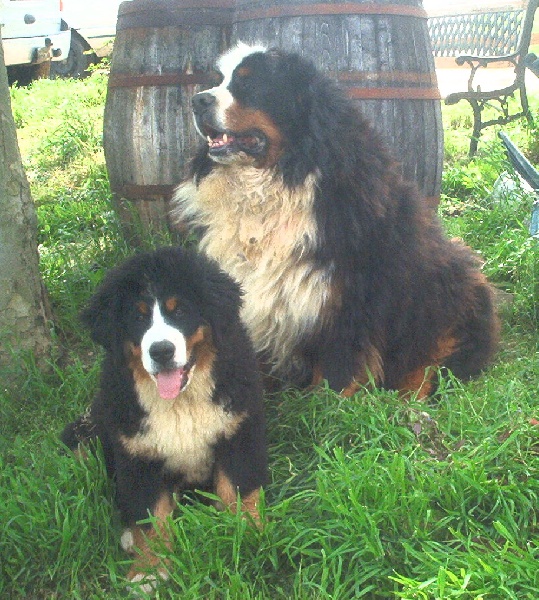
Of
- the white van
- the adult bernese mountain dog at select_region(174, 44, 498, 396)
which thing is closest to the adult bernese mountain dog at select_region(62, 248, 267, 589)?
the adult bernese mountain dog at select_region(174, 44, 498, 396)

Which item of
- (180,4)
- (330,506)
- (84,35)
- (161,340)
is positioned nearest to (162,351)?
(161,340)

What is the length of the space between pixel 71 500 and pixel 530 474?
5.00ft

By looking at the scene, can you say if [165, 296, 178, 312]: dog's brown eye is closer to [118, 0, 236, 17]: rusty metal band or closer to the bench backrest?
[118, 0, 236, 17]: rusty metal band

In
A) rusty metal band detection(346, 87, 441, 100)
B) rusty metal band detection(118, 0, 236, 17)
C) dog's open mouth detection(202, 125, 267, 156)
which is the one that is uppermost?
rusty metal band detection(118, 0, 236, 17)

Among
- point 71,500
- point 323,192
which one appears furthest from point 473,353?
point 71,500

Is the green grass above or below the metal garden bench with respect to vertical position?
below

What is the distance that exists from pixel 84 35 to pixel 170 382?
477 inches

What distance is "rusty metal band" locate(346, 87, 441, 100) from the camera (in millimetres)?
4371

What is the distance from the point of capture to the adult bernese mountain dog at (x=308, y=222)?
346cm

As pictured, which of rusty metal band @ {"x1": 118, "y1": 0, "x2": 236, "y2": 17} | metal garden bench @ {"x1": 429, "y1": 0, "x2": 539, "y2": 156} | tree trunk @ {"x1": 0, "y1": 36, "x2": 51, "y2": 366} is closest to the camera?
tree trunk @ {"x1": 0, "y1": 36, "x2": 51, "y2": 366}

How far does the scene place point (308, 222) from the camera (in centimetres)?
350

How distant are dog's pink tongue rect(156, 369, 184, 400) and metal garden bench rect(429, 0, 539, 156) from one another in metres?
3.44

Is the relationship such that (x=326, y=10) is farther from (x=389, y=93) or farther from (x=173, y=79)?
(x=173, y=79)

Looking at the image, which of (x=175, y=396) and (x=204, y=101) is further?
(x=204, y=101)
